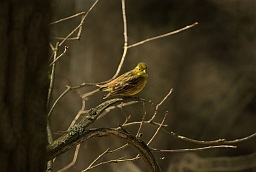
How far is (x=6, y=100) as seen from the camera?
678 mm

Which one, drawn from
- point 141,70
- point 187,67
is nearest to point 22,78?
point 141,70

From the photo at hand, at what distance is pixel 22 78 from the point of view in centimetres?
68

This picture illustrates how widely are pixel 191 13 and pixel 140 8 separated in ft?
1.01

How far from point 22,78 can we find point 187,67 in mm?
2691

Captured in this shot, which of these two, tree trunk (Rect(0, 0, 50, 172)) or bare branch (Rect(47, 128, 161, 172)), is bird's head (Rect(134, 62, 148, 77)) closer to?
bare branch (Rect(47, 128, 161, 172))

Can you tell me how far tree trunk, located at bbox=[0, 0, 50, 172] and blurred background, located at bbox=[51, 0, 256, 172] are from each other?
2555mm

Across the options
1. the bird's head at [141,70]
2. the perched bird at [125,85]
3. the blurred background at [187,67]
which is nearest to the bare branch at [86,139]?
the perched bird at [125,85]

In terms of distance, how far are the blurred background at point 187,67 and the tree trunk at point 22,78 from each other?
101 inches

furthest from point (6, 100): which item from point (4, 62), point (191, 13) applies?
point (191, 13)

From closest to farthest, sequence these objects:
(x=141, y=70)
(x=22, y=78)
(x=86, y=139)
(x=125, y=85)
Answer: (x=22, y=78)
(x=86, y=139)
(x=125, y=85)
(x=141, y=70)

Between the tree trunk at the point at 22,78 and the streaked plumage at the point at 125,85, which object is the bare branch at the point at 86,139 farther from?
the tree trunk at the point at 22,78

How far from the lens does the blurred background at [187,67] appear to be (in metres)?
3.25

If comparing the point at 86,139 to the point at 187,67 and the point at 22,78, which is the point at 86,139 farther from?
the point at 187,67

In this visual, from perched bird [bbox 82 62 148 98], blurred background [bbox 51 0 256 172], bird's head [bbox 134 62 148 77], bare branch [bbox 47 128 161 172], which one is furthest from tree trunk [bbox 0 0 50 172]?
blurred background [bbox 51 0 256 172]
